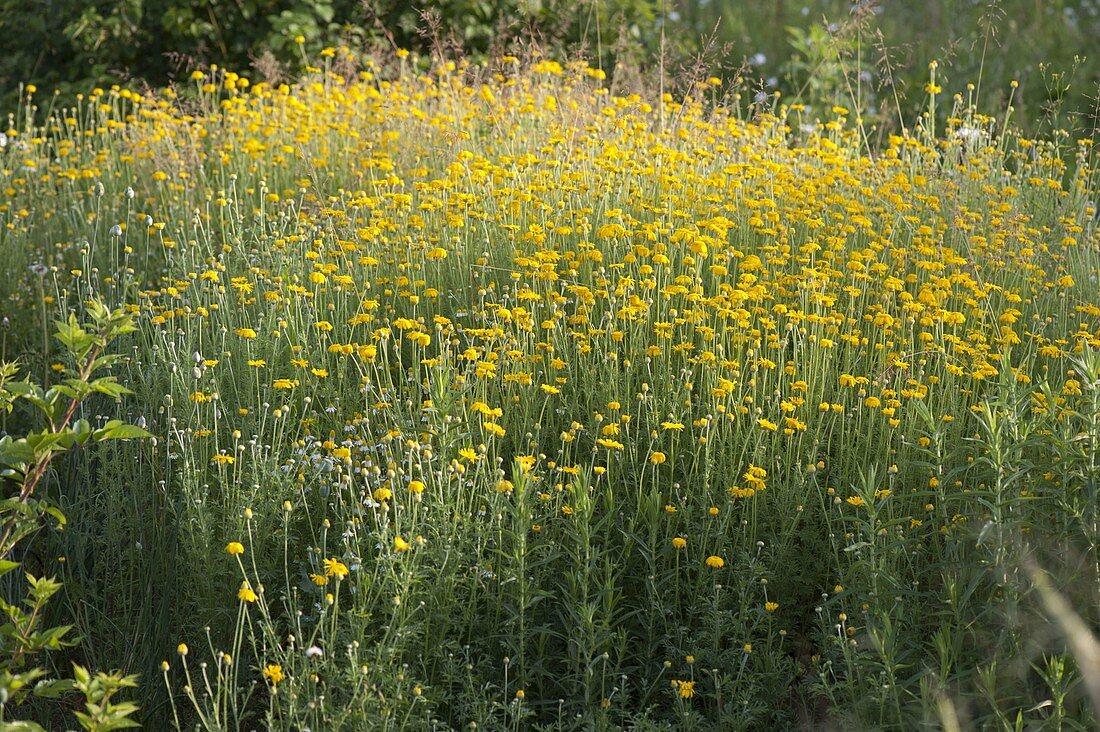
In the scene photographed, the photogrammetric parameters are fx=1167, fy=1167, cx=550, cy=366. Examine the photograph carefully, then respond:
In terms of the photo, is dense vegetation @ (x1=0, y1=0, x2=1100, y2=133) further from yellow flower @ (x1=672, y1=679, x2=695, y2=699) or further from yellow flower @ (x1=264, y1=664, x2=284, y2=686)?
yellow flower @ (x1=264, y1=664, x2=284, y2=686)

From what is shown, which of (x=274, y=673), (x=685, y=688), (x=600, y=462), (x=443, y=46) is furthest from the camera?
(x=443, y=46)

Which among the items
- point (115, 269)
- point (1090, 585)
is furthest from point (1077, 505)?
point (115, 269)

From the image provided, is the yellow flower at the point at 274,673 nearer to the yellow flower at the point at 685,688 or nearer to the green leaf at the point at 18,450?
the green leaf at the point at 18,450

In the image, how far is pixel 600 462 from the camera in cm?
362

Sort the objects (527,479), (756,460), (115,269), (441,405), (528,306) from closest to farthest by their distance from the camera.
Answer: (527,479) → (441,405) → (756,460) → (528,306) → (115,269)

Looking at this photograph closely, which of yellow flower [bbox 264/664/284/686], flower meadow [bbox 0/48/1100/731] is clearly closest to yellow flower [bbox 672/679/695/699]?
flower meadow [bbox 0/48/1100/731]

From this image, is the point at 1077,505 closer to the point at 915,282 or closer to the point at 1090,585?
the point at 1090,585

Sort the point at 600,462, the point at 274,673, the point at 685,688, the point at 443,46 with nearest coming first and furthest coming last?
the point at 274,673 < the point at 685,688 < the point at 600,462 < the point at 443,46

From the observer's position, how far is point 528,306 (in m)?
4.27

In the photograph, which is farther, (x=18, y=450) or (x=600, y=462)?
(x=600, y=462)

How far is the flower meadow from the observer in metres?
2.76

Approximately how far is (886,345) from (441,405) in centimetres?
170

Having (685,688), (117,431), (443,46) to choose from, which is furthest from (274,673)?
(443,46)

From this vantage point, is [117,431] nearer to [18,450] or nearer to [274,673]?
[18,450]
